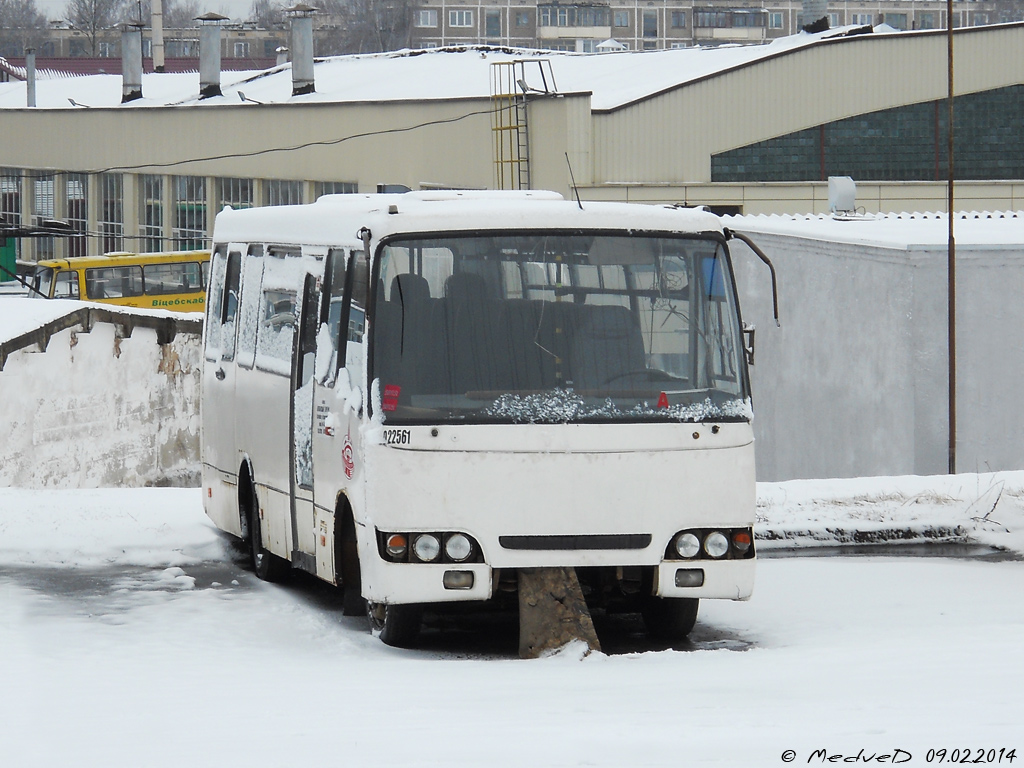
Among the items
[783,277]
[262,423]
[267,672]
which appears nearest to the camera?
[267,672]

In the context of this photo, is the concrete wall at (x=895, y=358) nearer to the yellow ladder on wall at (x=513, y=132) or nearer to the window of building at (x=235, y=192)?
the yellow ladder on wall at (x=513, y=132)

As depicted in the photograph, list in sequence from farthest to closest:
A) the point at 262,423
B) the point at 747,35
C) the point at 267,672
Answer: the point at 747,35 → the point at 262,423 → the point at 267,672

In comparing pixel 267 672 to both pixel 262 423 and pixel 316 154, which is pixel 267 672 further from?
pixel 316 154

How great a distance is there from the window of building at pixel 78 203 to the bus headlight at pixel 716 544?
188ft

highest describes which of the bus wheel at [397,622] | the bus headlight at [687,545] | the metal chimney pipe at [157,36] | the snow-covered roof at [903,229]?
the metal chimney pipe at [157,36]

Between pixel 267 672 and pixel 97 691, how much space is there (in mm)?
880

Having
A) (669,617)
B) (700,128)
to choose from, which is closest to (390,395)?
(669,617)

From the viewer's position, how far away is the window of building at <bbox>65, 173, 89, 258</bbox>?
6378 centimetres

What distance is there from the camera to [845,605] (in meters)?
10.5

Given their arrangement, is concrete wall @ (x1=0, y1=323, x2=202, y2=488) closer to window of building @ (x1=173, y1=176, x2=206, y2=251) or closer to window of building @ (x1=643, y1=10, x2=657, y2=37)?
window of building @ (x1=173, y1=176, x2=206, y2=251)

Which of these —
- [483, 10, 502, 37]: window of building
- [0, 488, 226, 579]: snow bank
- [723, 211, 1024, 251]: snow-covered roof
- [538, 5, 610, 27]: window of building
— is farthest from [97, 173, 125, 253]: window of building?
[538, 5, 610, 27]: window of building

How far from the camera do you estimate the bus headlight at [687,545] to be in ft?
29.3

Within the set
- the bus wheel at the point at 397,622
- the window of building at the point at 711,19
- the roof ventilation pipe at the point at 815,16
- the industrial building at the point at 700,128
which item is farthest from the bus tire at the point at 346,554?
the window of building at the point at 711,19

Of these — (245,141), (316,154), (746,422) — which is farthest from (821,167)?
(746,422)
